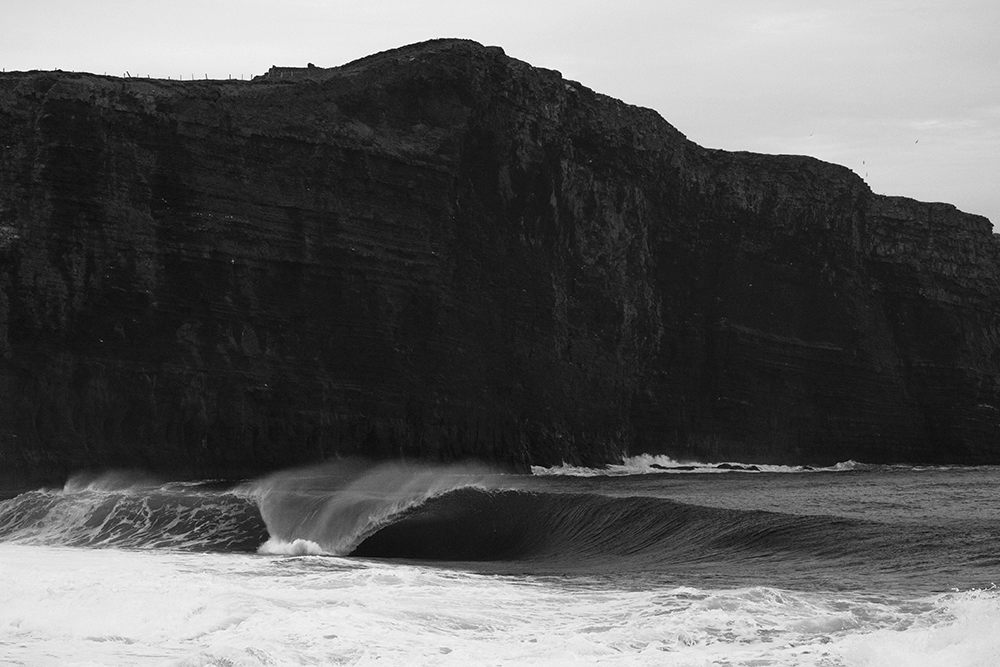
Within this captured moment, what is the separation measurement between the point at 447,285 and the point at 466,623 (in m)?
23.9

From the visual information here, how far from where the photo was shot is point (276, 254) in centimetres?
3366

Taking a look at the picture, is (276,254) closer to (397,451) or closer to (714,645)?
(397,451)

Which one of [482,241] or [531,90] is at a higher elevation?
[531,90]

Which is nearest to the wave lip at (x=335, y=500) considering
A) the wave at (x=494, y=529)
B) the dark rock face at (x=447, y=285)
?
the wave at (x=494, y=529)

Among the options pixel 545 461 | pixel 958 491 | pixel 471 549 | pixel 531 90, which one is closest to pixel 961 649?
pixel 471 549

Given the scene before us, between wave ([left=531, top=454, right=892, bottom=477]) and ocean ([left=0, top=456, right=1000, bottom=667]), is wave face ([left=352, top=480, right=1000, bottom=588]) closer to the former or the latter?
ocean ([left=0, top=456, right=1000, bottom=667])

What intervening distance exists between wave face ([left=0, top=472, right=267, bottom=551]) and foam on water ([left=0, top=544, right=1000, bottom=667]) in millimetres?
8232

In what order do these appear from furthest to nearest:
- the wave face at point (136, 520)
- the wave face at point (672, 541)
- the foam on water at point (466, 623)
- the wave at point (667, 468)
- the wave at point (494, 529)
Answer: the wave at point (667, 468), the wave face at point (136, 520), the wave at point (494, 529), the wave face at point (672, 541), the foam on water at point (466, 623)

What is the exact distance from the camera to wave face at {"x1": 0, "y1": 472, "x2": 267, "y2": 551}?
23.8 metres

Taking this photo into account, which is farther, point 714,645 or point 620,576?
point 620,576

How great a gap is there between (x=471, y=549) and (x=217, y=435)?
1183 cm

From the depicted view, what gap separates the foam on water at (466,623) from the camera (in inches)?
421

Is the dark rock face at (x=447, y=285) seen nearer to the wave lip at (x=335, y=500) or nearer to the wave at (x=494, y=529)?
the wave lip at (x=335, y=500)

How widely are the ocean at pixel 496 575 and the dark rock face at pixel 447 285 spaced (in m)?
3.66
